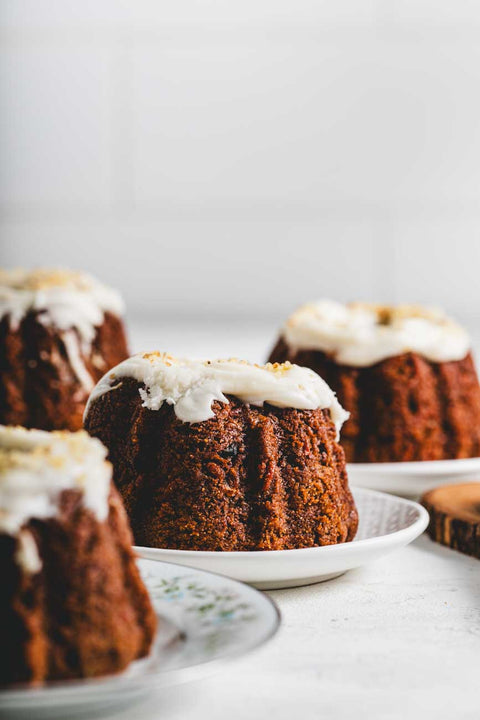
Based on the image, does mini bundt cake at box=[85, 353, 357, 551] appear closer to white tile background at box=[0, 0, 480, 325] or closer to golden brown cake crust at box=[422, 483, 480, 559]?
golden brown cake crust at box=[422, 483, 480, 559]

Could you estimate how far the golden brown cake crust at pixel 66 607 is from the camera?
93 centimetres

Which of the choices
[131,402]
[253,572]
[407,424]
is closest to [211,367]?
[131,402]

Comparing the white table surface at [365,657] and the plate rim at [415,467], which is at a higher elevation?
the plate rim at [415,467]

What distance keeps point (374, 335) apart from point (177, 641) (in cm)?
127

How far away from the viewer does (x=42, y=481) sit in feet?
3.10

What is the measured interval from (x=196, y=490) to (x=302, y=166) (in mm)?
3655

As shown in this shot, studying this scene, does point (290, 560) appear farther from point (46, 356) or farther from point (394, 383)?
point (46, 356)

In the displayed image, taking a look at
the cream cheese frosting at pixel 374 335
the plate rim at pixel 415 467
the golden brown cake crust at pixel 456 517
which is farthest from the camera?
the cream cheese frosting at pixel 374 335

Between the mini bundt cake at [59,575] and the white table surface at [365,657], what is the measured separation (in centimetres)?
8

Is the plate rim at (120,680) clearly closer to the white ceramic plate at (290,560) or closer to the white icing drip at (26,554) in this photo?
the white icing drip at (26,554)

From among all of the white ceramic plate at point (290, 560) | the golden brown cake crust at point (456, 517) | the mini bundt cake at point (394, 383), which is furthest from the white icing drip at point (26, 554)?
the mini bundt cake at point (394, 383)

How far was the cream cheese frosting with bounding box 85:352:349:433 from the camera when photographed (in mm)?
1439

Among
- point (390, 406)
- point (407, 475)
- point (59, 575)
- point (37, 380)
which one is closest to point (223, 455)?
point (59, 575)

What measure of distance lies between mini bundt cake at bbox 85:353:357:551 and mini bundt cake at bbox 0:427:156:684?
17.2 inches
